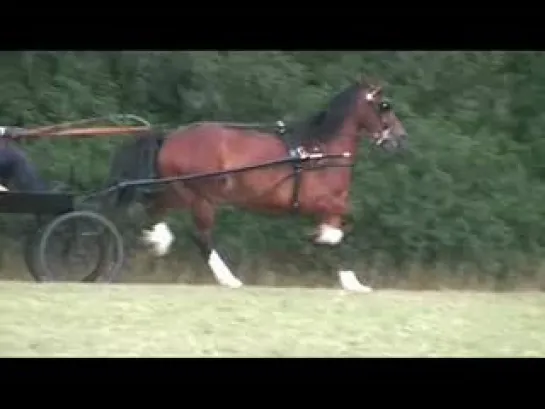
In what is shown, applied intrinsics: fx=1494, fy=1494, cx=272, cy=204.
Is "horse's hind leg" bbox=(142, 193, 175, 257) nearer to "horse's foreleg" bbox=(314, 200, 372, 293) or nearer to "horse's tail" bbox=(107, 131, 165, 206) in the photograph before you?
"horse's tail" bbox=(107, 131, 165, 206)

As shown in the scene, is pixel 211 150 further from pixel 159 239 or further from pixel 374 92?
pixel 374 92

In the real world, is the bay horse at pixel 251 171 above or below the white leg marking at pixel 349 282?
above

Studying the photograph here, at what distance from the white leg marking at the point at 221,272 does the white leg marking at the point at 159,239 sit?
5.3 inches

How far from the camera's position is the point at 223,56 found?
4.52 m

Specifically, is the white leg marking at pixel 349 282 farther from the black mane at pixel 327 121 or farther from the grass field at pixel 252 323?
the black mane at pixel 327 121

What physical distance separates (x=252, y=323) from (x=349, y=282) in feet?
1.28

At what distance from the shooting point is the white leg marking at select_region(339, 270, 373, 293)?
4504mm

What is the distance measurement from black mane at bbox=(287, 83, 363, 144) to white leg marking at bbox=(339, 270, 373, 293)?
1.33 feet

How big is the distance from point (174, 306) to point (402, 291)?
0.70 metres

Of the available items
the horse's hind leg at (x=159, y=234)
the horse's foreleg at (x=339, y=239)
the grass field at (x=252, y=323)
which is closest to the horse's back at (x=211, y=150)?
the horse's hind leg at (x=159, y=234)

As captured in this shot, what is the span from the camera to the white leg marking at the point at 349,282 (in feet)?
14.8

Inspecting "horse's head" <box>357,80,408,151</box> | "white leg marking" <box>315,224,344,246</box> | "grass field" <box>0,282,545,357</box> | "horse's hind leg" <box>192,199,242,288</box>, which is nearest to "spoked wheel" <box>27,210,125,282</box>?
"grass field" <box>0,282,545,357</box>

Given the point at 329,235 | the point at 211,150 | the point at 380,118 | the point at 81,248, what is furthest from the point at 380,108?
the point at 81,248

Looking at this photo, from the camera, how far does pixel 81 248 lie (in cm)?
450
